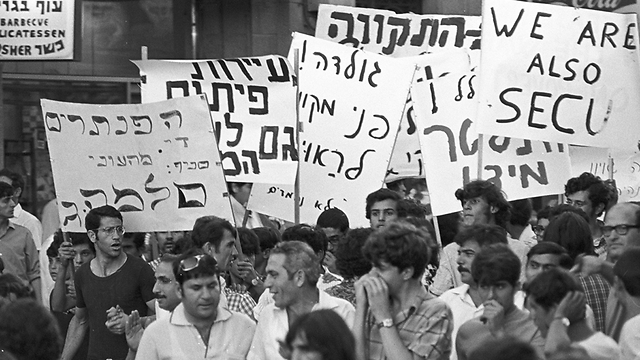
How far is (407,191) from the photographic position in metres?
11.9

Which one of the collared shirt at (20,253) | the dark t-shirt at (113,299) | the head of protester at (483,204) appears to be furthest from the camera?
the collared shirt at (20,253)

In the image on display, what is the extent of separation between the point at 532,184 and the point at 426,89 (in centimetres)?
122

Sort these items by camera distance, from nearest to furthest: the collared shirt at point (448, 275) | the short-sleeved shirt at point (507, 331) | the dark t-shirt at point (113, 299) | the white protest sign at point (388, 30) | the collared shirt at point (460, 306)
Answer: the short-sleeved shirt at point (507, 331), the collared shirt at point (460, 306), the collared shirt at point (448, 275), the dark t-shirt at point (113, 299), the white protest sign at point (388, 30)

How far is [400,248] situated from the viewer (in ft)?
17.9

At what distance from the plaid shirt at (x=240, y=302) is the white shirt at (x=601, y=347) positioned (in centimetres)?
260

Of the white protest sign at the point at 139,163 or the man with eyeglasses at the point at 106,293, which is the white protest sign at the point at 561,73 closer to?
the white protest sign at the point at 139,163

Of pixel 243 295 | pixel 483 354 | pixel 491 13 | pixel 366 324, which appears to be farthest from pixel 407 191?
pixel 483 354

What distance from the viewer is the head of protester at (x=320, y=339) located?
4.05m

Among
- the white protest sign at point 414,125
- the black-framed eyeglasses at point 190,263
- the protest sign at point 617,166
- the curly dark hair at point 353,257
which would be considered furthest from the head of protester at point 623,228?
the protest sign at point 617,166

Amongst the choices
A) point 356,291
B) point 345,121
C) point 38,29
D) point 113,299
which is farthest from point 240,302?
point 38,29

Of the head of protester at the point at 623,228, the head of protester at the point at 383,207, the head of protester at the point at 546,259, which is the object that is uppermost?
the head of protester at the point at 383,207

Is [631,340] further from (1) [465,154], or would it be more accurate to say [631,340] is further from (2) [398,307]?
(1) [465,154]

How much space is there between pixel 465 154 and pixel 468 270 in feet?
13.2

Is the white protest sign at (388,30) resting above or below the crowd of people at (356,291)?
above
